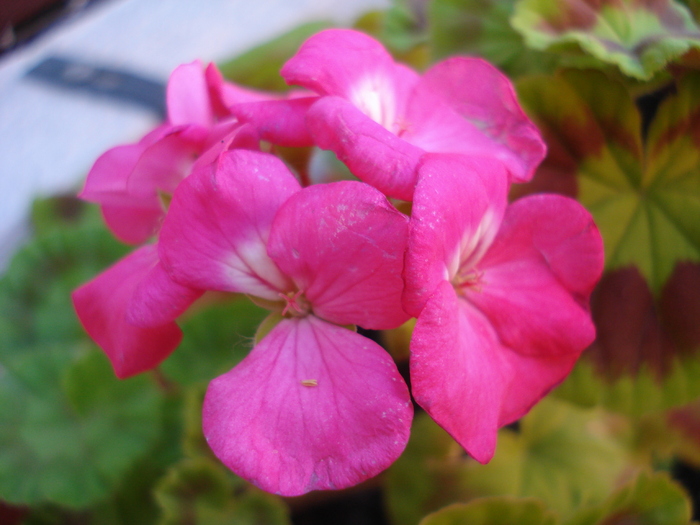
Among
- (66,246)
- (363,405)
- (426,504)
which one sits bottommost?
(426,504)

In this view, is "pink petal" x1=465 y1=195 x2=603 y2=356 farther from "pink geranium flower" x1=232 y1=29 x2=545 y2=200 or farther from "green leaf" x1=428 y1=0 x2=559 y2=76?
"green leaf" x1=428 y1=0 x2=559 y2=76

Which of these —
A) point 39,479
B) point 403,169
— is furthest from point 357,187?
point 39,479

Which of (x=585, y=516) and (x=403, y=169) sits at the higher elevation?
(x=403, y=169)

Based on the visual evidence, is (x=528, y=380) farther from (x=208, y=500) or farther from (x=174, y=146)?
(x=208, y=500)

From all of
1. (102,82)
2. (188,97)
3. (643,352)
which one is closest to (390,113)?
(188,97)

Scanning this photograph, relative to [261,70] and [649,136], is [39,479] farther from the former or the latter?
[649,136]

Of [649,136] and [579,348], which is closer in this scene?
[579,348]
